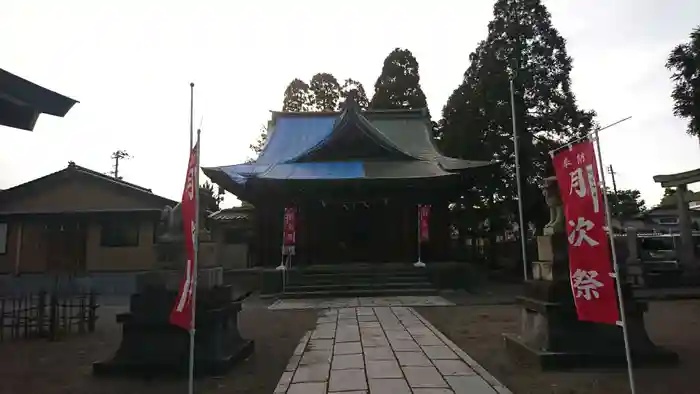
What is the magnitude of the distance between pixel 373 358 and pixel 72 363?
4.02 metres

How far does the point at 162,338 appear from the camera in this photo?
591cm

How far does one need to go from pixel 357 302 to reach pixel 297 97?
22.3 meters

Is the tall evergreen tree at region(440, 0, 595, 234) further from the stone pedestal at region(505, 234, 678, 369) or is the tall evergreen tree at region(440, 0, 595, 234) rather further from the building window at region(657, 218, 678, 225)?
the building window at region(657, 218, 678, 225)

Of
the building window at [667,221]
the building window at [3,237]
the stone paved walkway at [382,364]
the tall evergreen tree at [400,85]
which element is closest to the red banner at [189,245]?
the stone paved walkway at [382,364]

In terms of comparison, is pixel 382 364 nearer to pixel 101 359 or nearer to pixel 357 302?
pixel 101 359

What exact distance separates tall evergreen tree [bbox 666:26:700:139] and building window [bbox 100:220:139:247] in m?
21.0

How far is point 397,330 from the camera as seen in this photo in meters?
8.91

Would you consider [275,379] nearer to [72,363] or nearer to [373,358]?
[373,358]

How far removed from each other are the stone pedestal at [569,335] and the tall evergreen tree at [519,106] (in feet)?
49.7

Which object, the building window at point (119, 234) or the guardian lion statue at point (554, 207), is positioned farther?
the building window at point (119, 234)

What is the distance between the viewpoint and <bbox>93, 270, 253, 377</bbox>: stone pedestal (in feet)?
18.9

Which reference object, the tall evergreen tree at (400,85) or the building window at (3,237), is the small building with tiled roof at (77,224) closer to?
the building window at (3,237)

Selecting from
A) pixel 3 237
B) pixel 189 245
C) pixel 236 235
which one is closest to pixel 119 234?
pixel 3 237

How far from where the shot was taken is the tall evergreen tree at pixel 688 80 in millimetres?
16719
